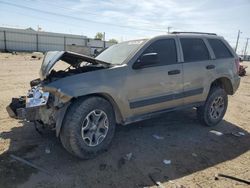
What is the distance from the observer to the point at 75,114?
12.8 feet

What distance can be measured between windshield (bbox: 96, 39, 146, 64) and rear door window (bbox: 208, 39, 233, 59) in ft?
6.55

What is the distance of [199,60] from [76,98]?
2874mm

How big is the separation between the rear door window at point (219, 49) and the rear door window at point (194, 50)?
305 mm

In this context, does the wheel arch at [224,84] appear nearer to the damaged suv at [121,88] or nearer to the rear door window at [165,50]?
the damaged suv at [121,88]

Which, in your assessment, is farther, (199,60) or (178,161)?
(199,60)

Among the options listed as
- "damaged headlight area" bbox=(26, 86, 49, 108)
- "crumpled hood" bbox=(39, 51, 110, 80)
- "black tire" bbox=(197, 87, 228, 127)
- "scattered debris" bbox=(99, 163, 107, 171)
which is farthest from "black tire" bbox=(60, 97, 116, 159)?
"black tire" bbox=(197, 87, 228, 127)

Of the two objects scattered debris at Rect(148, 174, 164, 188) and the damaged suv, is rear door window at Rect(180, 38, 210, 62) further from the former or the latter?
scattered debris at Rect(148, 174, 164, 188)

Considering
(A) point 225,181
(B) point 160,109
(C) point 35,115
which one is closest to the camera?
(A) point 225,181

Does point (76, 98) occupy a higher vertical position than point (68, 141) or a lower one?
higher

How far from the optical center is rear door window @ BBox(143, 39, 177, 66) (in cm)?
490

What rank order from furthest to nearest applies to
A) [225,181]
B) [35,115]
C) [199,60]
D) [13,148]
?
[199,60], [13,148], [35,115], [225,181]

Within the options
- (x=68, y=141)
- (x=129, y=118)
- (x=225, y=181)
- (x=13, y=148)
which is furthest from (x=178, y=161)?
(x=13, y=148)

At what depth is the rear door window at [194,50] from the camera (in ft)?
17.7

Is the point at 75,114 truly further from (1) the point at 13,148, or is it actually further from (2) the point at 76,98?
(1) the point at 13,148
